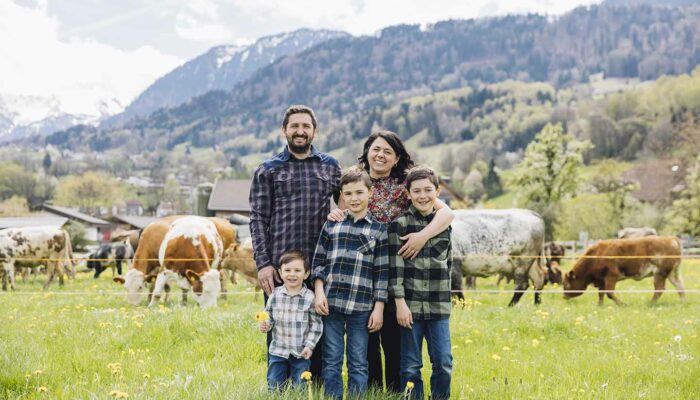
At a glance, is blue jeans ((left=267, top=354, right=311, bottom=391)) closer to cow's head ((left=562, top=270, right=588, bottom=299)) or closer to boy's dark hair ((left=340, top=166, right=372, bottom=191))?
boy's dark hair ((left=340, top=166, right=372, bottom=191))

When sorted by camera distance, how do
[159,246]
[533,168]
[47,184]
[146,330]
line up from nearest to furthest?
[146,330], [159,246], [533,168], [47,184]

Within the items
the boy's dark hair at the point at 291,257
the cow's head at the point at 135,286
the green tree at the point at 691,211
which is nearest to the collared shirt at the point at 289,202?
the boy's dark hair at the point at 291,257

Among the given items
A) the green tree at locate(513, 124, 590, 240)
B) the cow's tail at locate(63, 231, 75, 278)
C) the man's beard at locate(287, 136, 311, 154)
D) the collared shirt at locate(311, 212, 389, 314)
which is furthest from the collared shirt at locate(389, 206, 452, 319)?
the green tree at locate(513, 124, 590, 240)

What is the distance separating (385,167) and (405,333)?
1.43 m

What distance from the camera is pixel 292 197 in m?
5.14

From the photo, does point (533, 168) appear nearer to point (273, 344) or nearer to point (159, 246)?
point (159, 246)

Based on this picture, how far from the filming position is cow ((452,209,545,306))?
13.2 m

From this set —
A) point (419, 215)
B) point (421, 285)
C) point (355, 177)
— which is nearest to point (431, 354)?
point (421, 285)

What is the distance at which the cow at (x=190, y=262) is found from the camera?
39.0 ft

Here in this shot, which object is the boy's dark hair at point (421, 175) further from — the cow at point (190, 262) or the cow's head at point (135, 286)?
the cow's head at point (135, 286)

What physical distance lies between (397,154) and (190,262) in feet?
27.3

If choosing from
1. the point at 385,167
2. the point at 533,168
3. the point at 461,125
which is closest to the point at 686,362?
the point at 385,167

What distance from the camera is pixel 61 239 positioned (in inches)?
834

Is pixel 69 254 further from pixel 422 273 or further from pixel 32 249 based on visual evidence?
pixel 422 273
